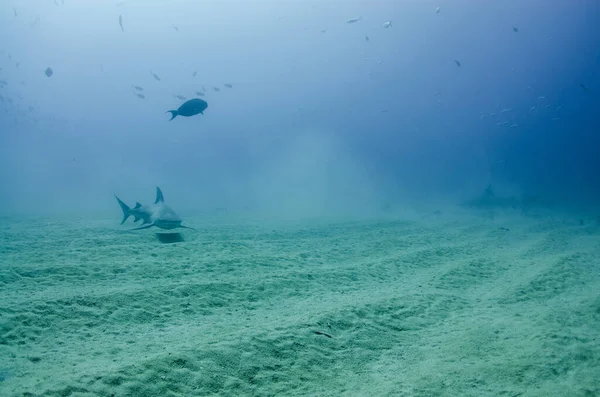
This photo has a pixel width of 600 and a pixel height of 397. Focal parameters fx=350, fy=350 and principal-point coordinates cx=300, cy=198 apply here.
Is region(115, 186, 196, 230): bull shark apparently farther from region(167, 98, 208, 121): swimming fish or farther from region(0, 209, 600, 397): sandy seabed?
region(167, 98, 208, 121): swimming fish

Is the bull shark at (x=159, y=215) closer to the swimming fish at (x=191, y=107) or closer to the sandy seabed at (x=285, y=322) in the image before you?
the sandy seabed at (x=285, y=322)

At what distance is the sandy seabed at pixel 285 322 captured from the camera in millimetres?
2598

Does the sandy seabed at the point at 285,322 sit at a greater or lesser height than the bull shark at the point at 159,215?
lesser

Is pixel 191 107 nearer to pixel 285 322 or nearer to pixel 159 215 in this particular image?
pixel 159 215

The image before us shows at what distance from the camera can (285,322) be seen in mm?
3572

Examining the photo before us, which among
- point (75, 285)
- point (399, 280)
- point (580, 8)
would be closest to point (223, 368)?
point (75, 285)

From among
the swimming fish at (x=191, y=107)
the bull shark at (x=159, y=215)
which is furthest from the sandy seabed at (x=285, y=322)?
the swimming fish at (x=191, y=107)

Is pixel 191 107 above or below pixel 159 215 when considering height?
above

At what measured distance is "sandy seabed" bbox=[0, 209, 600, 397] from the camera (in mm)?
2598

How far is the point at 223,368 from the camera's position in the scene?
2705 millimetres

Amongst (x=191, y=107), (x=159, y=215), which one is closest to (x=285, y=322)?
(x=159, y=215)

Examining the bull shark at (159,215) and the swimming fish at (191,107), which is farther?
the swimming fish at (191,107)

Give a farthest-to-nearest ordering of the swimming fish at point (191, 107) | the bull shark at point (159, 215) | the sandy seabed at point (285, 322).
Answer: the swimming fish at point (191, 107) → the bull shark at point (159, 215) → the sandy seabed at point (285, 322)

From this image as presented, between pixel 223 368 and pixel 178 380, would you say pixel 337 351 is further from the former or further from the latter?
pixel 178 380
